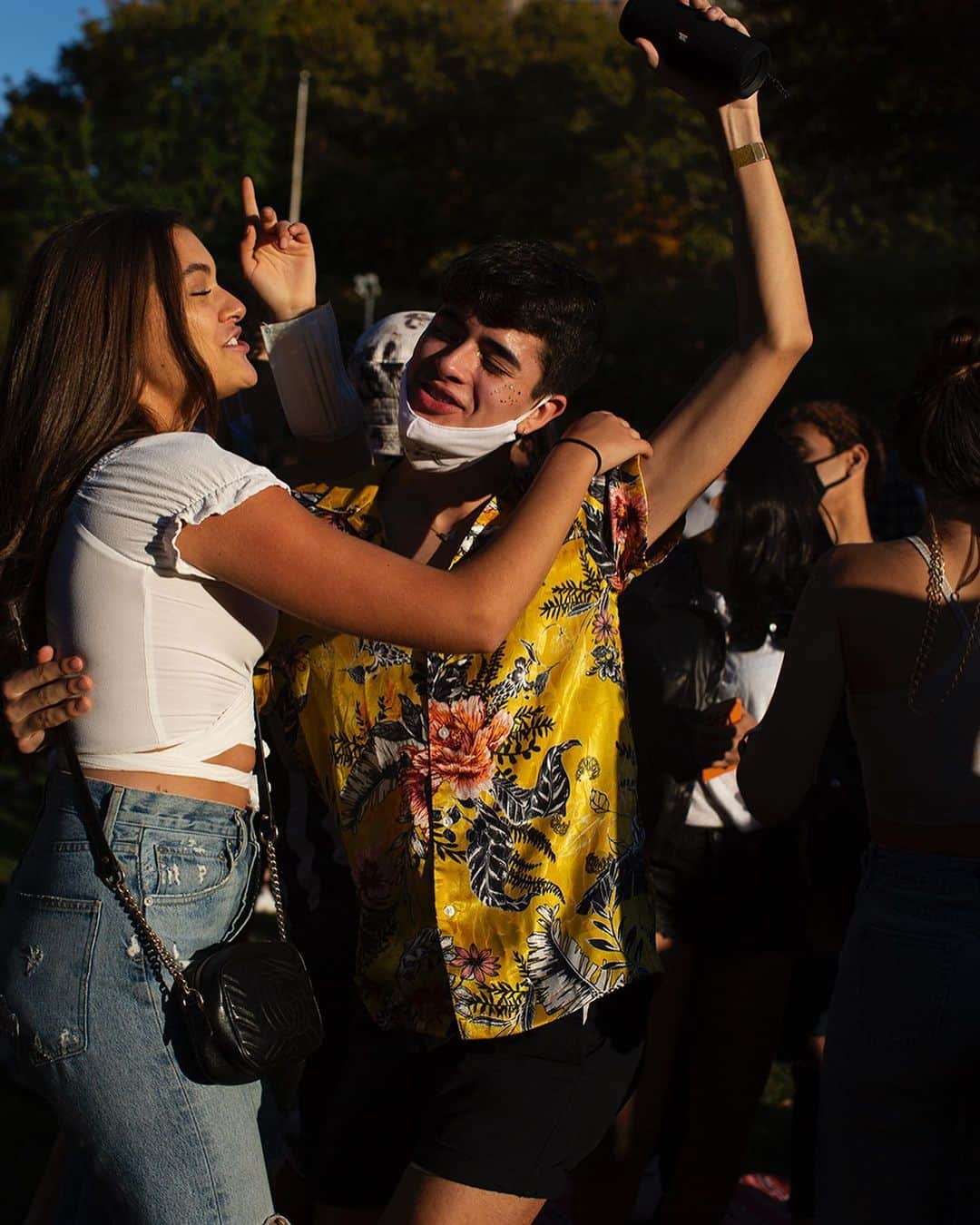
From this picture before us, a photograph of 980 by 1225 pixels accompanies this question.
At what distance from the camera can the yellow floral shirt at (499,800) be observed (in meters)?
2.18

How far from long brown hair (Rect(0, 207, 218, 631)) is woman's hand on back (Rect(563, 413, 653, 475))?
0.64m

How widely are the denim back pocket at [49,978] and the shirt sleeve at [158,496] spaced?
1.61ft

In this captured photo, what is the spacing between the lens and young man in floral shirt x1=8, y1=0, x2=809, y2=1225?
2.17 meters

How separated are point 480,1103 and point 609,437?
1088mm

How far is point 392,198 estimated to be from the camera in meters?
36.0

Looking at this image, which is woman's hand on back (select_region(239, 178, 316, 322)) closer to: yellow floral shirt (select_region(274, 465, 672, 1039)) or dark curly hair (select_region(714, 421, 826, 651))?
yellow floral shirt (select_region(274, 465, 672, 1039))

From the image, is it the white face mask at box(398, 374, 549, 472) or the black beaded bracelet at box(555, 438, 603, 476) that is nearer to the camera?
the black beaded bracelet at box(555, 438, 603, 476)

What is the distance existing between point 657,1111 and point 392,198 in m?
34.9

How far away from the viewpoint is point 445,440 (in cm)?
237

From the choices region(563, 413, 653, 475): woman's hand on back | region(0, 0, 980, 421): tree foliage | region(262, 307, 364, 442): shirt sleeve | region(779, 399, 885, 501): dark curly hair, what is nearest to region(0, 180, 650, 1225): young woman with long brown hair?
region(563, 413, 653, 475): woman's hand on back

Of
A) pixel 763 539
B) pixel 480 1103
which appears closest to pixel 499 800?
pixel 480 1103

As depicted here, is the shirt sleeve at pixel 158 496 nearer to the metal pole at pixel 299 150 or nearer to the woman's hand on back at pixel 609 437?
the woman's hand on back at pixel 609 437

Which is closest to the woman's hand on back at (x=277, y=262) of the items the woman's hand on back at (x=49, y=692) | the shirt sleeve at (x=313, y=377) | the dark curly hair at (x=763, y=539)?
the shirt sleeve at (x=313, y=377)

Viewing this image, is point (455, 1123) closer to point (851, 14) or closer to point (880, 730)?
point (880, 730)
